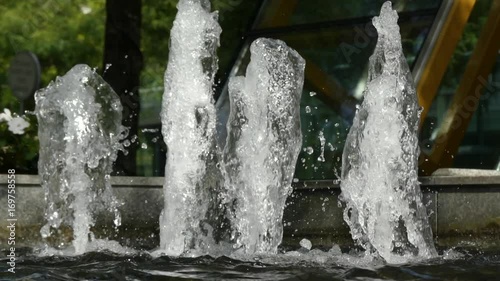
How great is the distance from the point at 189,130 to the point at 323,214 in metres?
1.09

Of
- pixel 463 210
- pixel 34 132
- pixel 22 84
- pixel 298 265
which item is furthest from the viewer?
pixel 22 84

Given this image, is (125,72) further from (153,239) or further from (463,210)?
(463,210)

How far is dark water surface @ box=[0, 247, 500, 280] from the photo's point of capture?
5898mm

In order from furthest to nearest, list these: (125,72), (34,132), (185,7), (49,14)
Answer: (49,14) → (125,72) → (34,132) → (185,7)

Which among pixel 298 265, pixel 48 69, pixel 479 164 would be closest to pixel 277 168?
pixel 298 265

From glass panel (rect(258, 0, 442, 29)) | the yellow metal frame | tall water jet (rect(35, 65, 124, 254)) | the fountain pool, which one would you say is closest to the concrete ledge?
the fountain pool

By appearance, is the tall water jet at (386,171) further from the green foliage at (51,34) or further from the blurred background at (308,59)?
the green foliage at (51,34)

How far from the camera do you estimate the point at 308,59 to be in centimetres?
1213

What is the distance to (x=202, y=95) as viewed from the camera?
849 centimetres

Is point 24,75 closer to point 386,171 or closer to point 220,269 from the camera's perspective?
point 386,171

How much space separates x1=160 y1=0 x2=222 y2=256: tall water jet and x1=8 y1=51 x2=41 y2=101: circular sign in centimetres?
387

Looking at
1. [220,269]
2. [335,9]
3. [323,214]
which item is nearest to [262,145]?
[323,214]

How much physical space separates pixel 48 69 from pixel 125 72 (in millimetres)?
1826

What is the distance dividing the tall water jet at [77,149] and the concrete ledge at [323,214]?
118 millimetres
